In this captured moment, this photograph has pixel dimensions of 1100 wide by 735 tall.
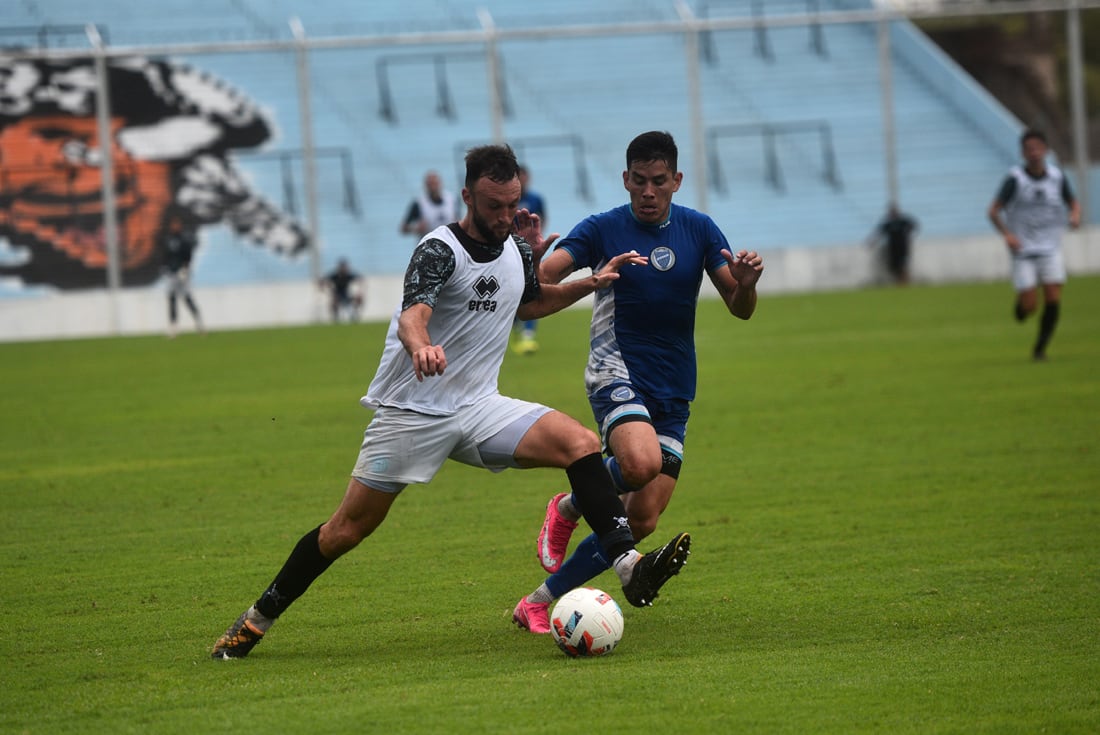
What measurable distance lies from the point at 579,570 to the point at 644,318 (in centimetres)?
115

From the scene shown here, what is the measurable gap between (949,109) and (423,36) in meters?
15.3

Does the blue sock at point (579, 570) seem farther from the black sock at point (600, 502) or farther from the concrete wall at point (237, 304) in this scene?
A: the concrete wall at point (237, 304)

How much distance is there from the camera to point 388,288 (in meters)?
31.1

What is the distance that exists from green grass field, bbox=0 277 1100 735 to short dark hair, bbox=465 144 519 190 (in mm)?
1836

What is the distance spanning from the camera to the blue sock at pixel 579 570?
6395mm

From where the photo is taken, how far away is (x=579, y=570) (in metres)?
6.43

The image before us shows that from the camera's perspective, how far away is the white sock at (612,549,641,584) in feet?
18.5

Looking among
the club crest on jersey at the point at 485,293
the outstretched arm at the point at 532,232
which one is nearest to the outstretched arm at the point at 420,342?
the club crest on jersey at the point at 485,293

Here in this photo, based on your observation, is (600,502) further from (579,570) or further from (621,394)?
(621,394)

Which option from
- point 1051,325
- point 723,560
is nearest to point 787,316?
point 1051,325

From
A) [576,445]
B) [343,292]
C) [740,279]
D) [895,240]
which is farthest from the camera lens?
[895,240]

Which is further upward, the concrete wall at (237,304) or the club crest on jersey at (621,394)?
the club crest on jersey at (621,394)

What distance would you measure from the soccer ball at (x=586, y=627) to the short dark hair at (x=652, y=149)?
1.90m

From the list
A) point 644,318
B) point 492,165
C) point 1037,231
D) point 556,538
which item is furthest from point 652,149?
point 1037,231
